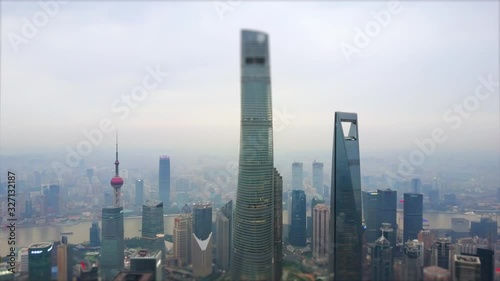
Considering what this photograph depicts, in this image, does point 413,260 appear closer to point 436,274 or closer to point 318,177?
point 436,274

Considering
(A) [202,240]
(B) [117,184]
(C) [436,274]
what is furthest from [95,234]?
(C) [436,274]

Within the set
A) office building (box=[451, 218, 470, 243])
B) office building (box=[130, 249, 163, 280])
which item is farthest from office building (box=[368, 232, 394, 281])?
office building (box=[130, 249, 163, 280])

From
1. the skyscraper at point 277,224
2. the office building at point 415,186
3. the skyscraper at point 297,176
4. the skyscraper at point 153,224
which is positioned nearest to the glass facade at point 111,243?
the skyscraper at point 153,224

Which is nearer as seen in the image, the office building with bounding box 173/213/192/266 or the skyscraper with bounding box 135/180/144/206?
the office building with bounding box 173/213/192/266

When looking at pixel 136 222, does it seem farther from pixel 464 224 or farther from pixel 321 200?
pixel 464 224

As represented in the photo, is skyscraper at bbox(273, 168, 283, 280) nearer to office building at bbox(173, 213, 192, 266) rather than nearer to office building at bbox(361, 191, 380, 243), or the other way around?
office building at bbox(173, 213, 192, 266)

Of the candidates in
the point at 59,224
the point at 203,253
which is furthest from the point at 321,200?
the point at 59,224
